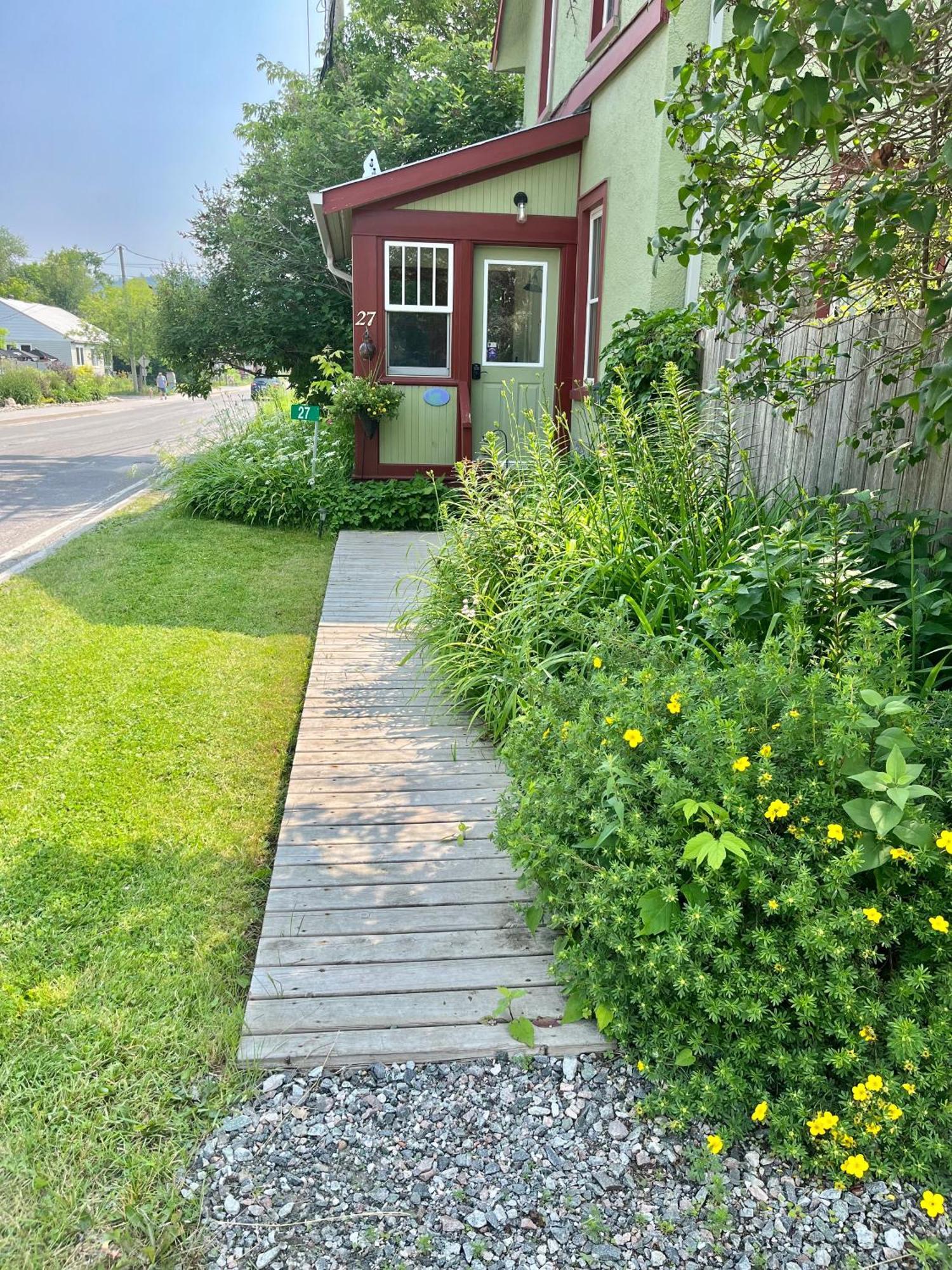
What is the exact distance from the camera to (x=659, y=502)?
401cm

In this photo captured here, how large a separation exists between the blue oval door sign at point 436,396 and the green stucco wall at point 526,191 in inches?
70.4

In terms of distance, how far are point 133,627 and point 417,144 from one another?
41.1 feet

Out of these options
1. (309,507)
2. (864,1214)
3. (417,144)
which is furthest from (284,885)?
(417,144)

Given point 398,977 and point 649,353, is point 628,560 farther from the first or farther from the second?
point 649,353

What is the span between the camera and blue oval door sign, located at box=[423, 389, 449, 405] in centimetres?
933

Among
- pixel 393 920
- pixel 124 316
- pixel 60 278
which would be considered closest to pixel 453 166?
pixel 393 920

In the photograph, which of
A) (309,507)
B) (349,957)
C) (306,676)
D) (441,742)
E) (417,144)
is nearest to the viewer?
(349,957)

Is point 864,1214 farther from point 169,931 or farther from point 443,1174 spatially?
point 169,931

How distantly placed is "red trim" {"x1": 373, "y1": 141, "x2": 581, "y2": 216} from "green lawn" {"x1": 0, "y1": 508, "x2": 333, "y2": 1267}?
504cm

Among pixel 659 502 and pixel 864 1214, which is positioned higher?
pixel 659 502

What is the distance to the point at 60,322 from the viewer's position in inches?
2731

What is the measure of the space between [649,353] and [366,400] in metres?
3.88

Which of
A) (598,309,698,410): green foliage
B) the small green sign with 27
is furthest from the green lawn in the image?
the small green sign with 27

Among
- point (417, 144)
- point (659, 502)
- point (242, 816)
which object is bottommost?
point (242, 816)
